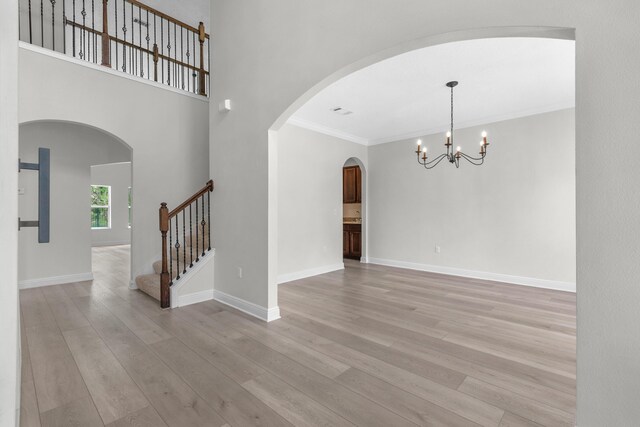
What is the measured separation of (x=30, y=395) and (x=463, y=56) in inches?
173

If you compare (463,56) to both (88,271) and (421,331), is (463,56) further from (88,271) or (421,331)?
(88,271)

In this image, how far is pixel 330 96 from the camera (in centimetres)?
422

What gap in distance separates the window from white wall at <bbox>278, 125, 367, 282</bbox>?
8690mm

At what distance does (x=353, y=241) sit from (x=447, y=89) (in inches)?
164

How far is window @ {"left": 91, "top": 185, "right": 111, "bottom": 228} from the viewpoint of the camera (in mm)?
10367

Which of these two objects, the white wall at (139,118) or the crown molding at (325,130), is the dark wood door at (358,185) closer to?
the crown molding at (325,130)

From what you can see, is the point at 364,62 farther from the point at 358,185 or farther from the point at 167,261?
the point at 358,185

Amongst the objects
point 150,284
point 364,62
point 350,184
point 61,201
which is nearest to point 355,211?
point 350,184

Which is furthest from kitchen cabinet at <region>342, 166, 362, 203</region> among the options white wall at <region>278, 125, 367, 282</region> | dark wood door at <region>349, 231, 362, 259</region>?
white wall at <region>278, 125, 367, 282</region>

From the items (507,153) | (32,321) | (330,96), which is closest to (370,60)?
(330,96)

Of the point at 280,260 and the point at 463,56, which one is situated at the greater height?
the point at 463,56

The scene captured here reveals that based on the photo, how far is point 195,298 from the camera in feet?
12.4

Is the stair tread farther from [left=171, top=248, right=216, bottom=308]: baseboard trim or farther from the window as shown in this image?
the window

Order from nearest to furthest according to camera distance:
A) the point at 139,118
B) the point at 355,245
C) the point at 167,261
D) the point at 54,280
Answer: the point at 167,261 < the point at 139,118 < the point at 54,280 < the point at 355,245
